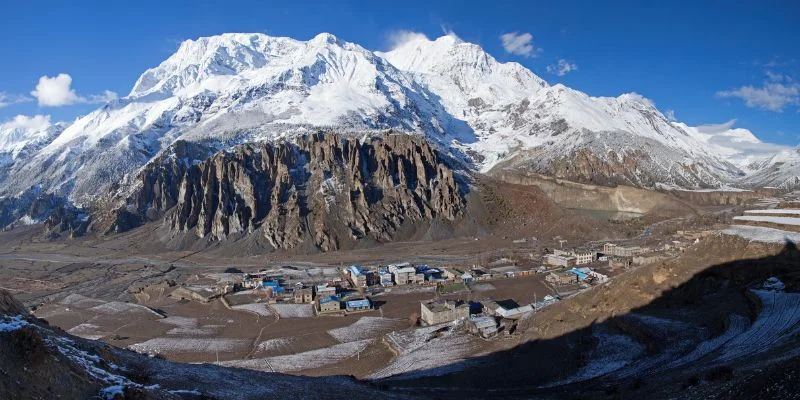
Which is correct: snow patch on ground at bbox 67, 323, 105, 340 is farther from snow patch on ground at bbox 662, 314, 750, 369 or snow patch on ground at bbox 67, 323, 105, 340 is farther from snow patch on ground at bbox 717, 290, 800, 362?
snow patch on ground at bbox 717, 290, 800, 362

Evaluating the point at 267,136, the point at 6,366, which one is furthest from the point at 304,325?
the point at 267,136

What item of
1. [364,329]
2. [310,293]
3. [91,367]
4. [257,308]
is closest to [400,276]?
[310,293]

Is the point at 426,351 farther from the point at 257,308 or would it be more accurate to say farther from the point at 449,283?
the point at 449,283

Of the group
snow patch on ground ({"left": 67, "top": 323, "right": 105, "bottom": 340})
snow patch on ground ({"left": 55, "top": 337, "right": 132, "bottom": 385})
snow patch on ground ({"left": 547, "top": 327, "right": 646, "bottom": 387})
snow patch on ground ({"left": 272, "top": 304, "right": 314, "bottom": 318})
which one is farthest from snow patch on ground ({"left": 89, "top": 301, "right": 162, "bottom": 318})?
snow patch on ground ({"left": 55, "top": 337, "right": 132, "bottom": 385})

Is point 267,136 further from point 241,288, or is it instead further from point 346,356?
point 346,356

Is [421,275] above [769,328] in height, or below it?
above
